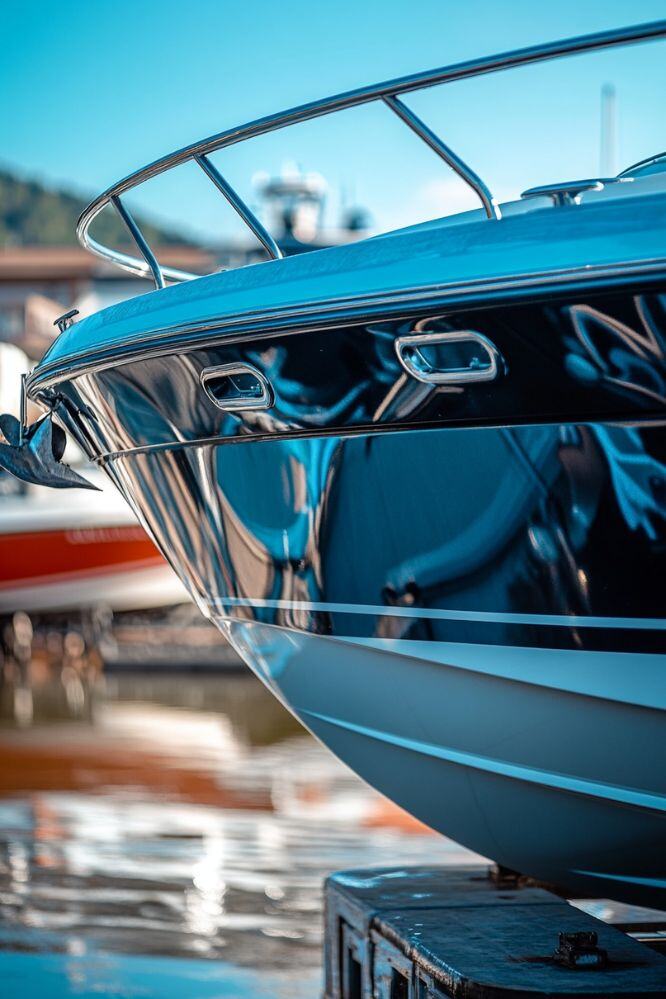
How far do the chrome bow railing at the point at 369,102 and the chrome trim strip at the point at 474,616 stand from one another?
27.3 inches

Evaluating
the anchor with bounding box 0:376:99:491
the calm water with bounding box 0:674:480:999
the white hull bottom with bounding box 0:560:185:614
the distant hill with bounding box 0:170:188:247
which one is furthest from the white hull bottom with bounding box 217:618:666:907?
the distant hill with bounding box 0:170:188:247

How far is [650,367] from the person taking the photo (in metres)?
2.01

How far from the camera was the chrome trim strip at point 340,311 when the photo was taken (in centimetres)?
196

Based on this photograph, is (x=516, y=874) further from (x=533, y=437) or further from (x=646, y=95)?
(x=646, y=95)

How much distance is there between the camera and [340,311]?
2.21m

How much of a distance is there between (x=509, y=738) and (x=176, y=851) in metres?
2.78

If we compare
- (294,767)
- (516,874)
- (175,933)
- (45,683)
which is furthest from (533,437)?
(45,683)

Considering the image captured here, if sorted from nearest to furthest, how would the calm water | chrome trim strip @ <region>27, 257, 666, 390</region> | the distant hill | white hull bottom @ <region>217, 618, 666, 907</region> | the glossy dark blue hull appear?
chrome trim strip @ <region>27, 257, 666, 390</region>
the glossy dark blue hull
white hull bottom @ <region>217, 618, 666, 907</region>
the calm water
the distant hill

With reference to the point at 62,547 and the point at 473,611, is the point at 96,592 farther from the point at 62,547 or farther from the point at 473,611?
the point at 473,611

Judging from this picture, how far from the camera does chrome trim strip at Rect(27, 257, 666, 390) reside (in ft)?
6.43

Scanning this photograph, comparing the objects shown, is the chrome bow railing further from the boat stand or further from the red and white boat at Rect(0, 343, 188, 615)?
the red and white boat at Rect(0, 343, 188, 615)

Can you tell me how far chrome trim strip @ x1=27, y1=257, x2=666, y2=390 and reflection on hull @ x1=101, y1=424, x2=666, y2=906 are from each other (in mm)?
240

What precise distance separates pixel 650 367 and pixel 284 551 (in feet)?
2.97

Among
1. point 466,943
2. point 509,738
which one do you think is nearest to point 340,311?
point 509,738
